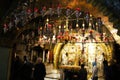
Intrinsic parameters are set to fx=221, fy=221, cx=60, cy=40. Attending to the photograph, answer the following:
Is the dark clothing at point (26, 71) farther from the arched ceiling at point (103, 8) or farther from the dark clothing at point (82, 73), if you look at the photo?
the arched ceiling at point (103, 8)

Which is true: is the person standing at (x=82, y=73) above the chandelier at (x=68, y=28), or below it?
below

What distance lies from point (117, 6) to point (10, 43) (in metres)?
6.13

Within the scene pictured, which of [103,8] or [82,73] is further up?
[103,8]

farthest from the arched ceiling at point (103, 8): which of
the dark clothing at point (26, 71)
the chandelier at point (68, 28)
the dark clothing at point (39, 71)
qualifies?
the dark clothing at point (26, 71)

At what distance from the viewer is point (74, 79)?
12539 mm

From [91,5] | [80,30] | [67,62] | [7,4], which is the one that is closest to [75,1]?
[91,5]

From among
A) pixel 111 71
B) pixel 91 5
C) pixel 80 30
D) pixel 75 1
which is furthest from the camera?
pixel 80 30

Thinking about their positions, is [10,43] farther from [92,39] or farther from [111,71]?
[92,39]

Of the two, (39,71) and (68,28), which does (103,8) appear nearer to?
(39,71)

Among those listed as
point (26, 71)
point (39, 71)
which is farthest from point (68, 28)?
point (39, 71)

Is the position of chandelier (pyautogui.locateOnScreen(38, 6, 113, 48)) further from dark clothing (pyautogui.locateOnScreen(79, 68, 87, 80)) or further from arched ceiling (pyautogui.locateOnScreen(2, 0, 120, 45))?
dark clothing (pyautogui.locateOnScreen(79, 68, 87, 80))

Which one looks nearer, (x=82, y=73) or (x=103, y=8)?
(x=103, y=8)

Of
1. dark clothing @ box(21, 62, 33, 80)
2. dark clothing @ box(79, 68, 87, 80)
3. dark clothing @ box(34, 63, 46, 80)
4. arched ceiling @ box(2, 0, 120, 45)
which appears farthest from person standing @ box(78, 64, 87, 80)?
dark clothing @ box(21, 62, 33, 80)

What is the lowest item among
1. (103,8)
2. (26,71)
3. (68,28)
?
(26,71)
